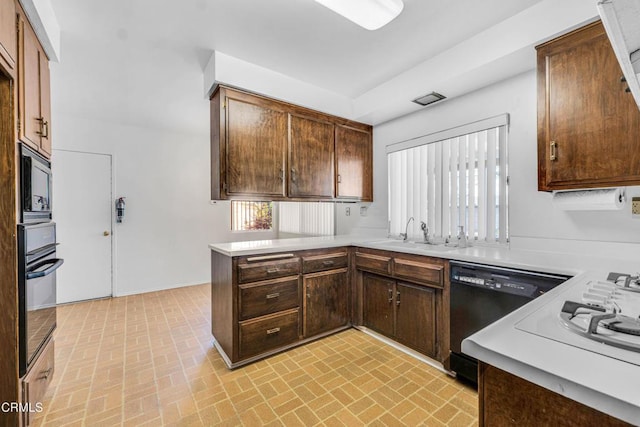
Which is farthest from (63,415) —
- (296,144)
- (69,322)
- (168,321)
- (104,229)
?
(104,229)

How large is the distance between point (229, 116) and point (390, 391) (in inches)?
101

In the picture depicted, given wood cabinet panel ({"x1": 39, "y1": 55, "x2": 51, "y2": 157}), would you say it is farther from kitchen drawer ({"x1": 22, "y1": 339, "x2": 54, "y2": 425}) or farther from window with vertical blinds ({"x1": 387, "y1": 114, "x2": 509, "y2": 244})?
window with vertical blinds ({"x1": 387, "y1": 114, "x2": 509, "y2": 244})

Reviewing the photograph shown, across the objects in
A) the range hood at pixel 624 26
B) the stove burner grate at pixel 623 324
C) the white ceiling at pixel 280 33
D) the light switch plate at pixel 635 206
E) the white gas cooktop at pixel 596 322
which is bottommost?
the white gas cooktop at pixel 596 322

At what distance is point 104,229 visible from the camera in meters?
4.08

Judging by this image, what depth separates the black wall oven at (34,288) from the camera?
145 cm

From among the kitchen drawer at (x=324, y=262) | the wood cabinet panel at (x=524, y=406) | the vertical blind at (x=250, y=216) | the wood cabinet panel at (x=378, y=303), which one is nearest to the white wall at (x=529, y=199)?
the wood cabinet panel at (x=378, y=303)

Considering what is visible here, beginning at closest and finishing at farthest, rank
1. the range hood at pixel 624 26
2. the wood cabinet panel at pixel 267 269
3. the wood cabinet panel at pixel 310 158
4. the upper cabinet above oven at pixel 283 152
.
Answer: the range hood at pixel 624 26
the wood cabinet panel at pixel 267 269
the upper cabinet above oven at pixel 283 152
the wood cabinet panel at pixel 310 158

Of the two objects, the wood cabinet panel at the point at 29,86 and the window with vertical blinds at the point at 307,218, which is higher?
the wood cabinet panel at the point at 29,86

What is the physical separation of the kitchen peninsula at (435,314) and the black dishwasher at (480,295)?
0.06 meters

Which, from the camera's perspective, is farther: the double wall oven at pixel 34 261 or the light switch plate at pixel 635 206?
the light switch plate at pixel 635 206

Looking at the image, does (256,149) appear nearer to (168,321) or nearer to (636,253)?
(168,321)

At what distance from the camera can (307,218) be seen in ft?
16.3

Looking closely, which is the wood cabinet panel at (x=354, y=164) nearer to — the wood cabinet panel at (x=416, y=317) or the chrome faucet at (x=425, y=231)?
the chrome faucet at (x=425, y=231)

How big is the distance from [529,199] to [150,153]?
4.94 metres
